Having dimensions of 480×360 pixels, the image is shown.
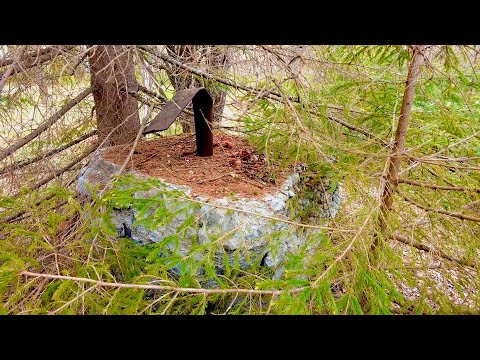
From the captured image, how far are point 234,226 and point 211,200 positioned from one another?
23cm

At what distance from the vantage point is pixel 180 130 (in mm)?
5062

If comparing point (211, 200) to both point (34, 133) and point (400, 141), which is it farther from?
point (34, 133)

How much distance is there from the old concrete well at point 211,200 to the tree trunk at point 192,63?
700 millimetres

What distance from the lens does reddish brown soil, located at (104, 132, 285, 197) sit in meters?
2.50

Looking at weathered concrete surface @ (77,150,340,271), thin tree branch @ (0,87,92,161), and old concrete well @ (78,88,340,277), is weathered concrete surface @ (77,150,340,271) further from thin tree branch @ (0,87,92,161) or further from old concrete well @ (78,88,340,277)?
thin tree branch @ (0,87,92,161)

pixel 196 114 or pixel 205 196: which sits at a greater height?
pixel 196 114

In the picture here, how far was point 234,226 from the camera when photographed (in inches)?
88.9

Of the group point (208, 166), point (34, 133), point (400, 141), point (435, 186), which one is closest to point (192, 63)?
point (208, 166)

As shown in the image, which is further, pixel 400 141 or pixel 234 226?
pixel 400 141

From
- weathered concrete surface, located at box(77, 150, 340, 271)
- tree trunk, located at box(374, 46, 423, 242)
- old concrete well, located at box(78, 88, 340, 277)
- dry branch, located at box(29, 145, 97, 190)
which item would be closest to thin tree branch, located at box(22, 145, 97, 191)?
dry branch, located at box(29, 145, 97, 190)

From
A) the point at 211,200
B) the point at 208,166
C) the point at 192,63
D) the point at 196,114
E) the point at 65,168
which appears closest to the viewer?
the point at 211,200
